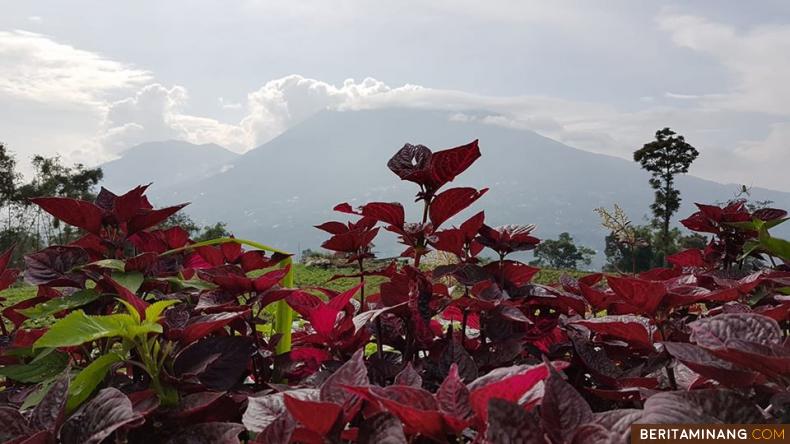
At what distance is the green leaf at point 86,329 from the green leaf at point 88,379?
59 millimetres

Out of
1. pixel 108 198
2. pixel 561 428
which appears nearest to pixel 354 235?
pixel 108 198

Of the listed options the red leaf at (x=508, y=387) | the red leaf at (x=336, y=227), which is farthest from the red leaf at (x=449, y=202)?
the red leaf at (x=508, y=387)

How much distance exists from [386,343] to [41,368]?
1.77 ft

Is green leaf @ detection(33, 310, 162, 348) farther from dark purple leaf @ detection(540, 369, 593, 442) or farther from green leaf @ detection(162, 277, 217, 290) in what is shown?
dark purple leaf @ detection(540, 369, 593, 442)

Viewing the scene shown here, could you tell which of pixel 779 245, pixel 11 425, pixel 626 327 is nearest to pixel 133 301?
pixel 11 425

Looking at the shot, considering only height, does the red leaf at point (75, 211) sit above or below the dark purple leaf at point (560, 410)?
above

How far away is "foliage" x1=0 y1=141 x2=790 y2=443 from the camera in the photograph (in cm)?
60

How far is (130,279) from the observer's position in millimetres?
899

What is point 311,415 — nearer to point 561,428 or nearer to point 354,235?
point 561,428

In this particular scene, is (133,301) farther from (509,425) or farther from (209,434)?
(509,425)

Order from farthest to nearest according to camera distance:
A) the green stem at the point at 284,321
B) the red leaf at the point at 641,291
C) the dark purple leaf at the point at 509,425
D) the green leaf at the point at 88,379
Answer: the green stem at the point at 284,321 → the red leaf at the point at 641,291 → the green leaf at the point at 88,379 → the dark purple leaf at the point at 509,425

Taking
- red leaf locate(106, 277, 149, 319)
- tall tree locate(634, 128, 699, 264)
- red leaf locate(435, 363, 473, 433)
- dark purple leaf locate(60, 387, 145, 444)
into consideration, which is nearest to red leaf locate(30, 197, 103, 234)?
red leaf locate(106, 277, 149, 319)

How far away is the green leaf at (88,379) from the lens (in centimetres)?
76

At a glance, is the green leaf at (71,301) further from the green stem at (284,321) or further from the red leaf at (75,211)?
the green stem at (284,321)
